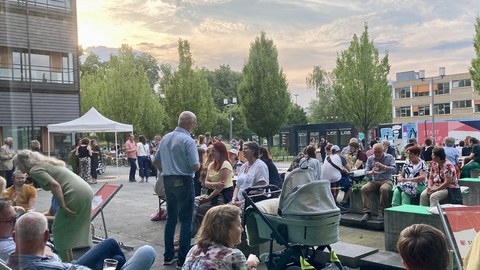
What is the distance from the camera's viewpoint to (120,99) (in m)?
13.6

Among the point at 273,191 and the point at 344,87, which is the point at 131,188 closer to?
the point at 273,191

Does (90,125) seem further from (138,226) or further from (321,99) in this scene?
(321,99)

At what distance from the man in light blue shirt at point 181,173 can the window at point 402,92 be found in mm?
71066

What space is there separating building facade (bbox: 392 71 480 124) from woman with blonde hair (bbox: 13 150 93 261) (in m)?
62.5

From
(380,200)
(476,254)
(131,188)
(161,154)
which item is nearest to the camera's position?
(476,254)

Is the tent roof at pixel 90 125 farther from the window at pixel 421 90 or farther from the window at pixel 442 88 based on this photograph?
the window at pixel 442 88

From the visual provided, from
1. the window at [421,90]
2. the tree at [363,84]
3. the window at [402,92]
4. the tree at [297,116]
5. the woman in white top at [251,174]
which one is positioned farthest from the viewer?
the window at [402,92]

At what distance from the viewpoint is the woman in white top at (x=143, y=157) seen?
14.7m

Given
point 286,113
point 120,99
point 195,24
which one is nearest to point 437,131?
point 286,113

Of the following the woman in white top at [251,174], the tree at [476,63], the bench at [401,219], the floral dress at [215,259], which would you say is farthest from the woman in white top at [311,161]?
the tree at [476,63]

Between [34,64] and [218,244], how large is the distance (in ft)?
9.06

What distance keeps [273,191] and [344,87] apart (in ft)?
68.2

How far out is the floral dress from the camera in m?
2.98

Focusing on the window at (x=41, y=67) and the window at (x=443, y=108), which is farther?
the window at (x=443, y=108)
